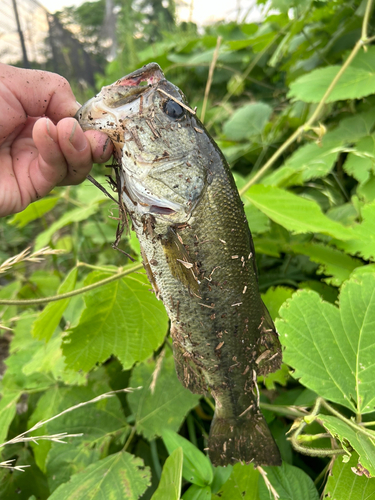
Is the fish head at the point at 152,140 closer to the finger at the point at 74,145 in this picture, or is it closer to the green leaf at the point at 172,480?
the finger at the point at 74,145

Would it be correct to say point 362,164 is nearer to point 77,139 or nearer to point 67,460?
point 77,139

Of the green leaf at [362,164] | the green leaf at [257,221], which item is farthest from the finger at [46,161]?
the green leaf at [362,164]

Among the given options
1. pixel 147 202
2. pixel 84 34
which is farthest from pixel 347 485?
pixel 84 34

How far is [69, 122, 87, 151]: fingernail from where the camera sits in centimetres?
106

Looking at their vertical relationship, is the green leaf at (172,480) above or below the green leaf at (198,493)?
above

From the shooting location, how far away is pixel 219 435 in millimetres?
A: 1457

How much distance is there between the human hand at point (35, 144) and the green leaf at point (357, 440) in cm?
115

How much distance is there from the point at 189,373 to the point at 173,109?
107 centimetres

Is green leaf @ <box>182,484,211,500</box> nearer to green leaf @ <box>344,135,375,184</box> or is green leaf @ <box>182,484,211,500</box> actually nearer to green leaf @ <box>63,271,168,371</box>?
green leaf @ <box>63,271,168,371</box>

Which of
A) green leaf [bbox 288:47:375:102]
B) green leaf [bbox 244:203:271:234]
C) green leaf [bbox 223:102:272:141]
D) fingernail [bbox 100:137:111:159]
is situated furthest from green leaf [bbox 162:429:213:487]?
green leaf [bbox 223:102:272:141]

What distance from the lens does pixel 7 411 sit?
1.85 meters

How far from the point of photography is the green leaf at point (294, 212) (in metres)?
1.46

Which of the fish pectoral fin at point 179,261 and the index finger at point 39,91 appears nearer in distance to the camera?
the fish pectoral fin at point 179,261

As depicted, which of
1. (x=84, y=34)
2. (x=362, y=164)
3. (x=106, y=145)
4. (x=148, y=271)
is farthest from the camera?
(x=84, y=34)
